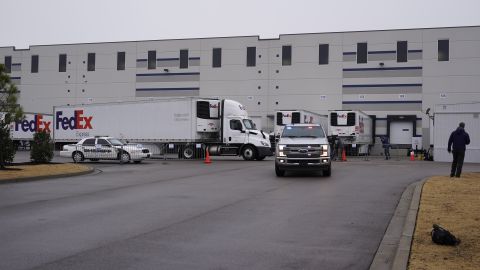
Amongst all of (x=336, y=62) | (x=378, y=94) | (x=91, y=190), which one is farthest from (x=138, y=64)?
(x=91, y=190)

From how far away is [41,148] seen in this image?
2286cm

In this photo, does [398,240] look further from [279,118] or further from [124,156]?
[279,118]

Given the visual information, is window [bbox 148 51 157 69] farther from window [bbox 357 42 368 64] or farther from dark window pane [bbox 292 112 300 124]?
window [bbox 357 42 368 64]

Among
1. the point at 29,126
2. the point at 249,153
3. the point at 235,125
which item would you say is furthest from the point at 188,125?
the point at 29,126

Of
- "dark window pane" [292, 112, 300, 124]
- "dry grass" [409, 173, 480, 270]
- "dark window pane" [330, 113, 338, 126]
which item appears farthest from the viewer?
"dark window pane" [330, 113, 338, 126]

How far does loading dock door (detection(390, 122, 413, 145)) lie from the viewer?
4556 cm

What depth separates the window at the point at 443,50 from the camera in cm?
4434

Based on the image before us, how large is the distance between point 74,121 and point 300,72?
68.4ft

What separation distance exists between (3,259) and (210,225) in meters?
3.51

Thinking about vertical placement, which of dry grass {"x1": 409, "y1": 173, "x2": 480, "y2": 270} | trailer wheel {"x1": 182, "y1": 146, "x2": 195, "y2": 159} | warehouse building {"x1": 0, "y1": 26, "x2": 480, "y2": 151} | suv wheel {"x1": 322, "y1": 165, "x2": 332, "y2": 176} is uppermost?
warehouse building {"x1": 0, "y1": 26, "x2": 480, "y2": 151}

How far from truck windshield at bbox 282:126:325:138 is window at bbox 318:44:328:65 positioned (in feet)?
91.7

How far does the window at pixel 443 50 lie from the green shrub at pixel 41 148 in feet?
112

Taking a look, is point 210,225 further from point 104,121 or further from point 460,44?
point 460,44

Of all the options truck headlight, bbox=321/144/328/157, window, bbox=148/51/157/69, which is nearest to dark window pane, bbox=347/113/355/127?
truck headlight, bbox=321/144/328/157
